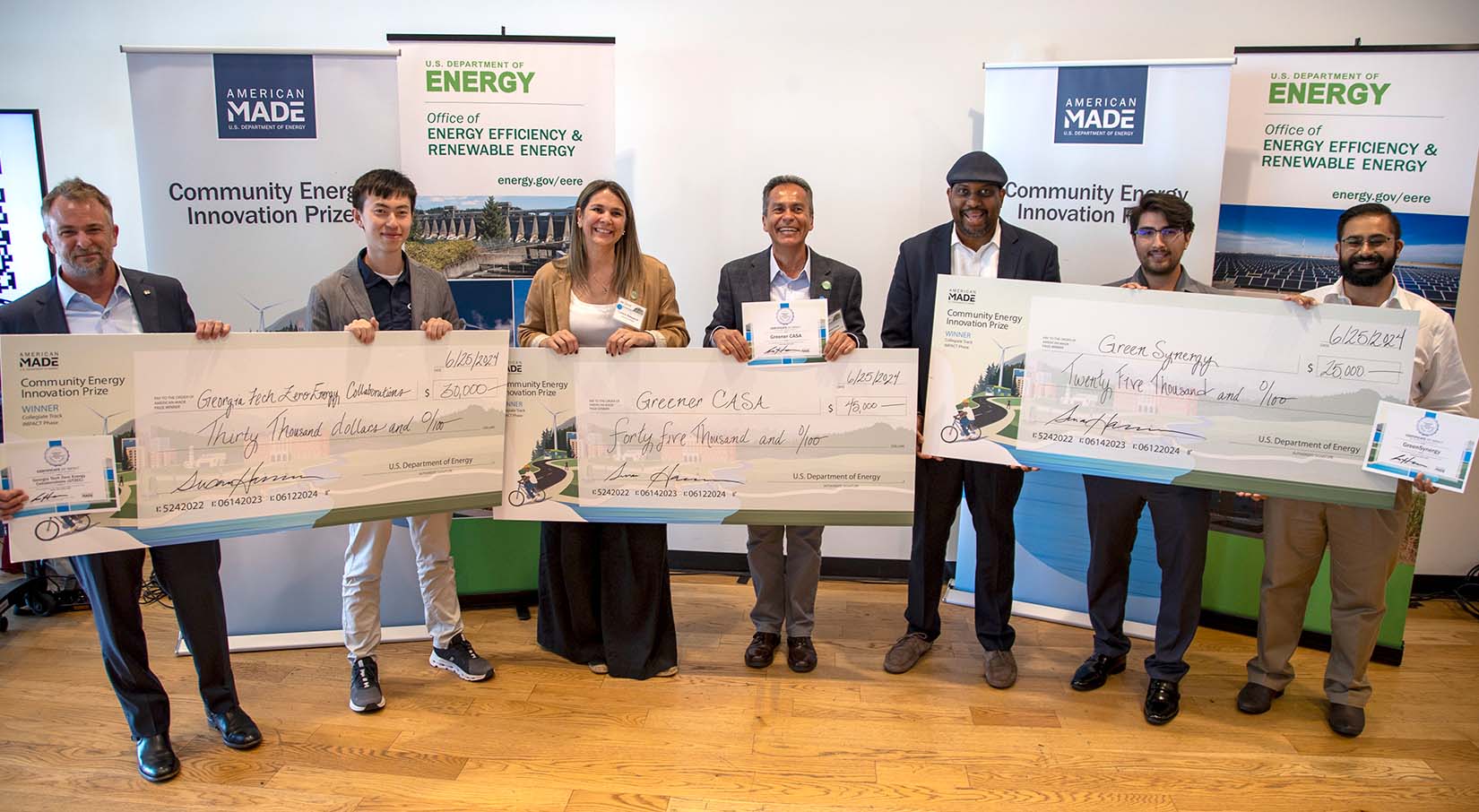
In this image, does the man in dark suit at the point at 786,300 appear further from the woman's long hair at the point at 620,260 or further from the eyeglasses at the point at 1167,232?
the eyeglasses at the point at 1167,232

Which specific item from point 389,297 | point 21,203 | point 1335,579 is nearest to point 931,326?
point 1335,579

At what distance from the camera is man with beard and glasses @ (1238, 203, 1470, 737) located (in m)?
2.70

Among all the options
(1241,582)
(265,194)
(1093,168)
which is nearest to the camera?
(265,194)

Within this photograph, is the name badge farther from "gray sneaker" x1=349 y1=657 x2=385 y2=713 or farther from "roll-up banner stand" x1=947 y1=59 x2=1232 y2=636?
"roll-up banner stand" x1=947 y1=59 x2=1232 y2=636

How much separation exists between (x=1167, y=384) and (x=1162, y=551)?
23.8 inches

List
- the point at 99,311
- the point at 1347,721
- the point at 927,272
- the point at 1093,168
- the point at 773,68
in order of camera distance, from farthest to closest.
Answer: the point at 773,68
the point at 1093,168
the point at 927,272
the point at 1347,721
the point at 99,311

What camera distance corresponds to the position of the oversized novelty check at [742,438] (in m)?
2.87

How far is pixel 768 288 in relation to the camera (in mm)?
3072

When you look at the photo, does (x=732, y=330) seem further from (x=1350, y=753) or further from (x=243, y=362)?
(x=1350, y=753)

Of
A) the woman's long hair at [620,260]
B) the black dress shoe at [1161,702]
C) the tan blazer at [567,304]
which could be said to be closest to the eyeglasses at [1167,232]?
the black dress shoe at [1161,702]

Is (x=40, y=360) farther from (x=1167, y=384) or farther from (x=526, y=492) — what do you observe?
(x=1167, y=384)

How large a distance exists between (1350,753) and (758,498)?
2.02 metres

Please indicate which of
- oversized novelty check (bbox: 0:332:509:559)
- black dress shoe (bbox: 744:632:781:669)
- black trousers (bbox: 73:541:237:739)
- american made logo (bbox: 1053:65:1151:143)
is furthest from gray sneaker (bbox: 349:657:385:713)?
american made logo (bbox: 1053:65:1151:143)

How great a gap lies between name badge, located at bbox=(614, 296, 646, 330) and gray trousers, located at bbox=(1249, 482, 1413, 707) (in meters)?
2.22
